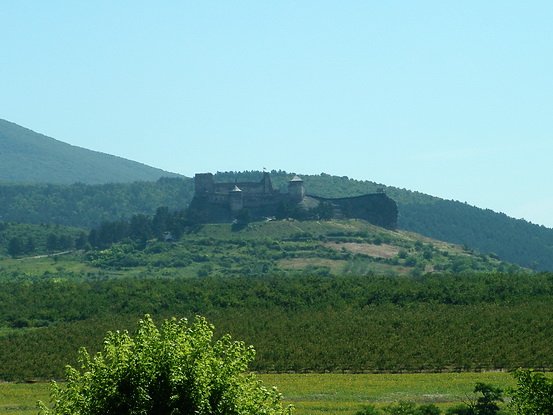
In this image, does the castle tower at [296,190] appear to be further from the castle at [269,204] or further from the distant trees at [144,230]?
the distant trees at [144,230]

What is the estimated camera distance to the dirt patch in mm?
166125

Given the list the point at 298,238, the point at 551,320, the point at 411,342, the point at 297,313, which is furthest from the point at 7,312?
the point at 298,238

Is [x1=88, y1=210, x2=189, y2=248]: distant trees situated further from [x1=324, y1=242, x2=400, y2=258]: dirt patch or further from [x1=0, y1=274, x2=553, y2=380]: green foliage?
[x1=0, y1=274, x2=553, y2=380]: green foliage

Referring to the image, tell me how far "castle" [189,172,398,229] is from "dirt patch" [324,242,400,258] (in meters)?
14.5

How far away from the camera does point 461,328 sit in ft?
275

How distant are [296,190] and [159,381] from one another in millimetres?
155701

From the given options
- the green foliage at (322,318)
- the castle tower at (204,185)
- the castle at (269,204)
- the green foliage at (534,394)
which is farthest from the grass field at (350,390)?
the castle tower at (204,185)

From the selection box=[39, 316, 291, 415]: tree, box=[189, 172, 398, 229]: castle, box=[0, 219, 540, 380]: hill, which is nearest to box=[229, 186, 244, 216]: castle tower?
box=[189, 172, 398, 229]: castle

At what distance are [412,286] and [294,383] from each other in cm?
4697

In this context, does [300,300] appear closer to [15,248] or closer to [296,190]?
[296,190]

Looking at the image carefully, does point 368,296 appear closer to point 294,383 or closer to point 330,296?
point 330,296

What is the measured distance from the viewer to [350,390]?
62.6 metres

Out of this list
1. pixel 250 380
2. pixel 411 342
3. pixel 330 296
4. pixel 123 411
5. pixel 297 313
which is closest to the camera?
pixel 123 411

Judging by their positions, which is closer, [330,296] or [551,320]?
[551,320]
